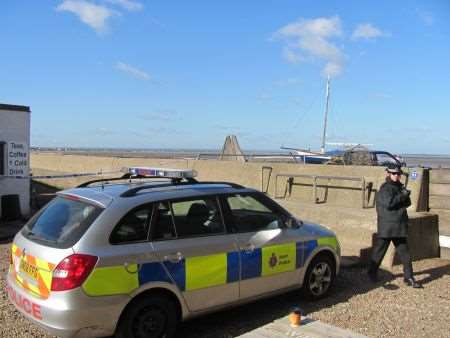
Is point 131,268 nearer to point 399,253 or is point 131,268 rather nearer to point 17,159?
point 399,253

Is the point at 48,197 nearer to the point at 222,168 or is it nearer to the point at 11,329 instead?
the point at 222,168

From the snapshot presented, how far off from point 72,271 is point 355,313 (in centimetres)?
323

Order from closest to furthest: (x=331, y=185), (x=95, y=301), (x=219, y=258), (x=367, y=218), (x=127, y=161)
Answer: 1. (x=95, y=301)
2. (x=219, y=258)
3. (x=367, y=218)
4. (x=331, y=185)
5. (x=127, y=161)

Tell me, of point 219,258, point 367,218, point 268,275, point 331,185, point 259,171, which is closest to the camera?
point 219,258

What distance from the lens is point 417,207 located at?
9.23m

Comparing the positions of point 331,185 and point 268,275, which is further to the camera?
point 331,185

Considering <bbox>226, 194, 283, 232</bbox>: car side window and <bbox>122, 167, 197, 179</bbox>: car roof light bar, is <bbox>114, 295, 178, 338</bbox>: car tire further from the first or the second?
<bbox>122, 167, 197, 179</bbox>: car roof light bar

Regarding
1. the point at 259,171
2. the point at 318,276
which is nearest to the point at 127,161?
the point at 259,171

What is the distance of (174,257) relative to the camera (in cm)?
Result: 467

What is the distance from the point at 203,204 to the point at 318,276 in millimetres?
1914

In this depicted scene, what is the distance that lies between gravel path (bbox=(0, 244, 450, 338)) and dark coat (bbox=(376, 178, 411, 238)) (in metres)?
0.75

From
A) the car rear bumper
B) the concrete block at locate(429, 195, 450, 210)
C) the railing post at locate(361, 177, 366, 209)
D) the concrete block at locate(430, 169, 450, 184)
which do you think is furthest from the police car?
the concrete block at locate(430, 169, 450, 184)

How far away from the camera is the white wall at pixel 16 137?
1180 centimetres

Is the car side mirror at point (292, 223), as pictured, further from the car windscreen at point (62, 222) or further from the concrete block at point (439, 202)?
the concrete block at point (439, 202)
